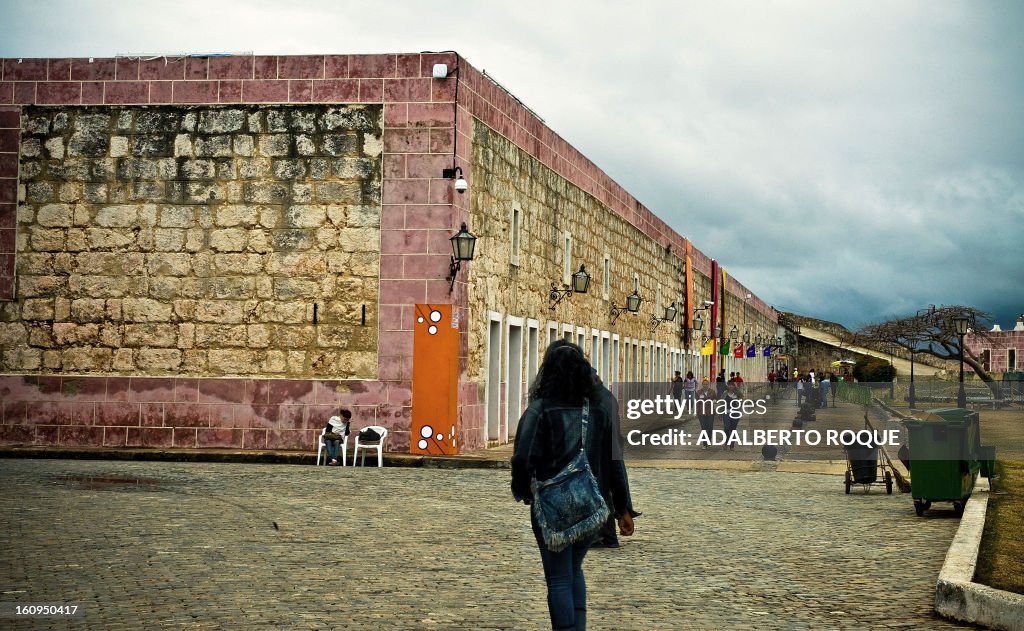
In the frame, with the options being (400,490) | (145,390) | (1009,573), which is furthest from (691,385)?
(1009,573)

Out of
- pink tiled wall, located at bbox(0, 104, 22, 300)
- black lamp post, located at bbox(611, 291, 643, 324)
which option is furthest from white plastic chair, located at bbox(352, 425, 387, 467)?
black lamp post, located at bbox(611, 291, 643, 324)

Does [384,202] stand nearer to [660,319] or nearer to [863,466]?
[863,466]

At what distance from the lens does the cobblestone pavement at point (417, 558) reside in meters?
7.42

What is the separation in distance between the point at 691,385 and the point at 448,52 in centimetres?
1896

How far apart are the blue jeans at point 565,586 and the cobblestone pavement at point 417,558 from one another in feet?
4.64

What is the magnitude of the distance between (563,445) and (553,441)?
0.05 m

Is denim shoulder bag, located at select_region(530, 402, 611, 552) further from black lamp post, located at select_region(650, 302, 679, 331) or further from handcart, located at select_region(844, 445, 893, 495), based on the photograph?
black lamp post, located at select_region(650, 302, 679, 331)

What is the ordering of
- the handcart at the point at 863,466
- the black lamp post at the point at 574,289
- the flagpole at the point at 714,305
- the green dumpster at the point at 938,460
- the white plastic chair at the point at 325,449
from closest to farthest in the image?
the green dumpster at the point at 938,460, the handcart at the point at 863,466, the white plastic chair at the point at 325,449, the black lamp post at the point at 574,289, the flagpole at the point at 714,305

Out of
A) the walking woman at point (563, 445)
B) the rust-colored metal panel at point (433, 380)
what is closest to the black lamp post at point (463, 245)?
the rust-colored metal panel at point (433, 380)

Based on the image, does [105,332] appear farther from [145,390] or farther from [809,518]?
[809,518]

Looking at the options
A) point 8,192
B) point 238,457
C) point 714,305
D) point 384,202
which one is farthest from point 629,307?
point 714,305

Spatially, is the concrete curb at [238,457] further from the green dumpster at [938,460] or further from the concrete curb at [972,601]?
the concrete curb at [972,601]

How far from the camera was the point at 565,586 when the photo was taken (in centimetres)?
566

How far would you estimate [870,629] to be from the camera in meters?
7.23
